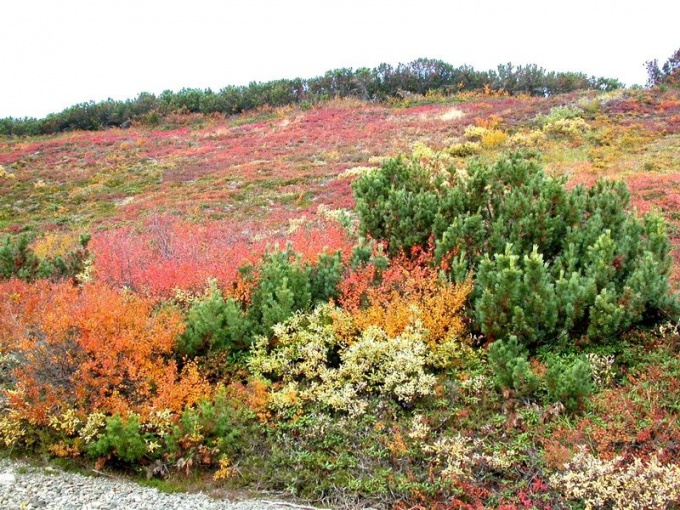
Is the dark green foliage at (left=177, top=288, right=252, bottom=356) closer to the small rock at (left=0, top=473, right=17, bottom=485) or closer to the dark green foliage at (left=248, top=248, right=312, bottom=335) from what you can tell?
the dark green foliage at (left=248, top=248, right=312, bottom=335)

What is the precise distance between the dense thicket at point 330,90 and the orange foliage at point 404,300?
3230 cm

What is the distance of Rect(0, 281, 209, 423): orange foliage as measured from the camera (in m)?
6.27

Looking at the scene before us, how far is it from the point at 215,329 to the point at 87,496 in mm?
2531

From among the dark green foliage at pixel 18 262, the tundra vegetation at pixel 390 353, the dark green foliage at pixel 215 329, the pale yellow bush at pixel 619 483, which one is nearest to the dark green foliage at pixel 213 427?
the tundra vegetation at pixel 390 353

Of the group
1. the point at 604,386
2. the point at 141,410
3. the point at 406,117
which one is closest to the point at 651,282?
the point at 604,386

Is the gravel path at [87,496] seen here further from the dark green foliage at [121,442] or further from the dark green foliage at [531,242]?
the dark green foliage at [531,242]

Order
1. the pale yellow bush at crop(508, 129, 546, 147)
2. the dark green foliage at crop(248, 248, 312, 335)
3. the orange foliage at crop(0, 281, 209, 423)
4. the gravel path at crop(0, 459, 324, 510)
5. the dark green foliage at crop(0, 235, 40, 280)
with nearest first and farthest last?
the gravel path at crop(0, 459, 324, 510)
the orange foliage at crop(0, 281, 209, 423)
the dark green foliage at crop(248, 248, 312, 335)
the dark green foliage at crop(0, 235, 40, 280)
the pale yellow bush at crop(508, 129, 546, 147)

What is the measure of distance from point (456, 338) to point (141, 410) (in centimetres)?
405

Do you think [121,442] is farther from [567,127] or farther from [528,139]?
[567,127]

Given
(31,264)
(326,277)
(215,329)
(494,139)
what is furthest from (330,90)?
(215,329)

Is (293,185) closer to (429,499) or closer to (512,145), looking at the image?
(512,145)

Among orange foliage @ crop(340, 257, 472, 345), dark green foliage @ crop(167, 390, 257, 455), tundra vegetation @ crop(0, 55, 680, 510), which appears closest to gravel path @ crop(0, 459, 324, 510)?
tundra vegetation @ crop(0, 55, 680, 510)

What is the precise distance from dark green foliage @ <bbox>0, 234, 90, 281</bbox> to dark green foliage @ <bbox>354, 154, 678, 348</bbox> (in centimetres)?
563

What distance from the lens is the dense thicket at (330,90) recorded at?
38344mm
